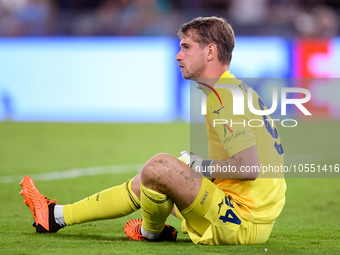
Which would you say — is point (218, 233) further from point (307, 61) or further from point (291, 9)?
point (291, 9)

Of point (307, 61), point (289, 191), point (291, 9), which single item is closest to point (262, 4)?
point (291, 9)

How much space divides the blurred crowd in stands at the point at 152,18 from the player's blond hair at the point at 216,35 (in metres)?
9.58

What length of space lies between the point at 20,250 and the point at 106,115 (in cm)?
983

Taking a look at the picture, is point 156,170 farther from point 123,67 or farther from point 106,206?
point 123,67

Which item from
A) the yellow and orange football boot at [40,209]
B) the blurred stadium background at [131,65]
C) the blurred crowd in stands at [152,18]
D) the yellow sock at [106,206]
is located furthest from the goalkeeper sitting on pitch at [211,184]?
the blurred crowd in stands at [152,18]

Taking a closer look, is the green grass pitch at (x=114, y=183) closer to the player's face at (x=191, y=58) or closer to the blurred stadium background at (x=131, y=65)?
the blurred stadium background at (x=131, y=65)

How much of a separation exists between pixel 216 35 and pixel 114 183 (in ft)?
11.6

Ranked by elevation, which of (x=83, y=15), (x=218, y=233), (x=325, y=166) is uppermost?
(x=83, y=15)

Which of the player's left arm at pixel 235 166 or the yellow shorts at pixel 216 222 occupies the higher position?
the player's left arm at pixel 235 166

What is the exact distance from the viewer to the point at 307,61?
44.8ft

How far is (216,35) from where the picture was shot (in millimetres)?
4066

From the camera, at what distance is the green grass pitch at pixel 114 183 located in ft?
13.3

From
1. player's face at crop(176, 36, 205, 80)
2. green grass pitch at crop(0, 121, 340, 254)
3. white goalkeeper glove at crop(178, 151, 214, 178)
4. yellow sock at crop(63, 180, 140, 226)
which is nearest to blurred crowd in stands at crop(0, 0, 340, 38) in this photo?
green grass pitch at crop(0, 121, 340, 254)

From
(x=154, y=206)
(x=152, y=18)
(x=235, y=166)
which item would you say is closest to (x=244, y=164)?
(x=235, y=166)
